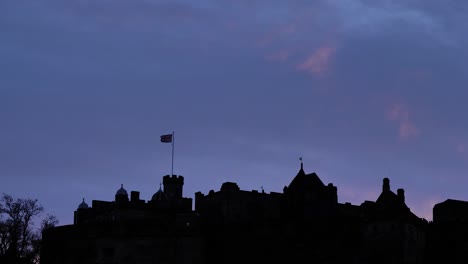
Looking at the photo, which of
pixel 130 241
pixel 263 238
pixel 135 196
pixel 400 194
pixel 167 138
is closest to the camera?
pixel 130 241

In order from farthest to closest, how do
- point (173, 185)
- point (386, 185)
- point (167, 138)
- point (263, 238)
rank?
point (173, 185) < point (167, 138) < point (386, 185) < point (263, 238)

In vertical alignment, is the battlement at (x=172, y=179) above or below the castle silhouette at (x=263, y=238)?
above

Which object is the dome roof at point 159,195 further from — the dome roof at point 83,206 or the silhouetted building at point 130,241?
the silhouetted building at point 130,241

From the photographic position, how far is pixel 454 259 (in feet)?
192

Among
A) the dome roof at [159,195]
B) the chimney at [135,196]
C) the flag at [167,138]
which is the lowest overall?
the chimney at [135,196]

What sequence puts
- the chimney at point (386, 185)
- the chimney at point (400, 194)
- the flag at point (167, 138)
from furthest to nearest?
the flag at point (167, 138)
the chimney at point (386, 185)
the chimney at point (400, 194)

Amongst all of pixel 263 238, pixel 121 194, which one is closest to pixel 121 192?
pixel 121 194

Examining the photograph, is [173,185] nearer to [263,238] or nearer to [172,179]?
[172,179]

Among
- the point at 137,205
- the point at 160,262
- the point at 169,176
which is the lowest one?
the point at 160,262

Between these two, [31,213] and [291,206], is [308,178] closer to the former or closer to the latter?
[291,206]

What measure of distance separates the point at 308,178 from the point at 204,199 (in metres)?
12.7

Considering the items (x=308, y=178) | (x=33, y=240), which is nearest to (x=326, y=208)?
(x=308, y=178)

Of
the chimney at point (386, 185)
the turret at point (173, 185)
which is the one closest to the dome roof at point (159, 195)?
the turret at point (173, 185)

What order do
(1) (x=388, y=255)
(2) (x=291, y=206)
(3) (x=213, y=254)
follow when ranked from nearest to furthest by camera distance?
(1) (x=388, y=255)
(3) (x=213, y=254)
(2) (x=291, y=206)
